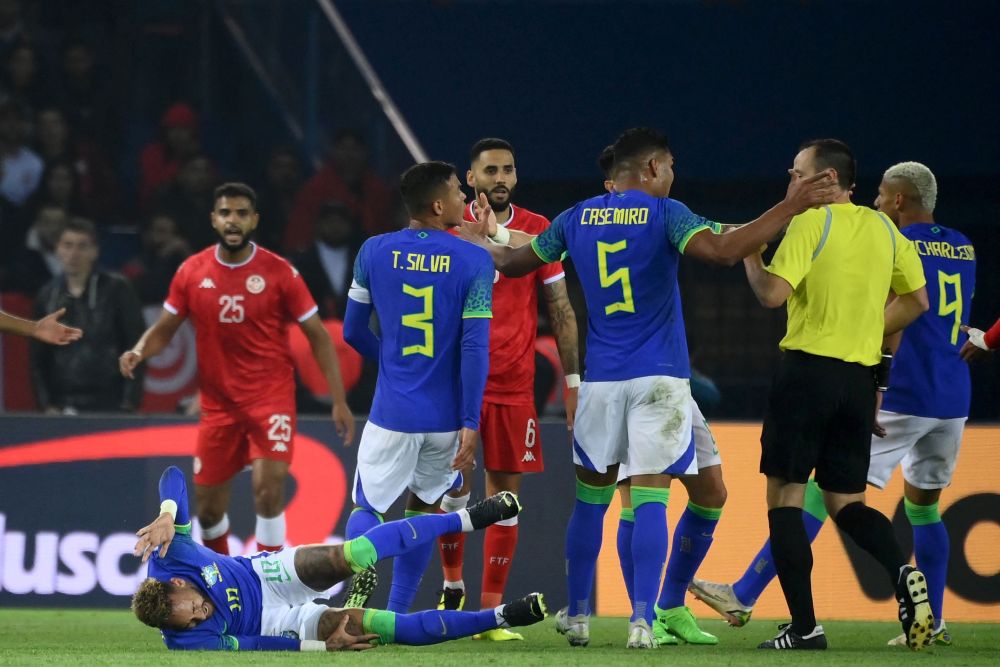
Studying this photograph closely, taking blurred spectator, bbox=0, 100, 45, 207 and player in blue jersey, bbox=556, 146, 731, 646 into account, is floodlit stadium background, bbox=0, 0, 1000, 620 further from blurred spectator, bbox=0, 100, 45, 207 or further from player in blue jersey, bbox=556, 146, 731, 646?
player in blue jersey, bbox=556, 146, 731, 646

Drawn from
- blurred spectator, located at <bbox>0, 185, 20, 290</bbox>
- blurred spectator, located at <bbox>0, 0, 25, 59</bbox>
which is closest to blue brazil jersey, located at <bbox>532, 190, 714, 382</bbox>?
blurred spectator, located at <bbox>0, 185, 20, 290</bbox>

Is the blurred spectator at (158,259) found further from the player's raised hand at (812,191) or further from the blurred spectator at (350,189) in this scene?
the player's raised hand at (812,191)

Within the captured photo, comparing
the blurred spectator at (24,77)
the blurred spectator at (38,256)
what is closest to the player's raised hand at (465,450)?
the blurred spectator at (38,256)

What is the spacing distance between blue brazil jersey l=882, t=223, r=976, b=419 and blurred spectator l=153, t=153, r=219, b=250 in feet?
20.8

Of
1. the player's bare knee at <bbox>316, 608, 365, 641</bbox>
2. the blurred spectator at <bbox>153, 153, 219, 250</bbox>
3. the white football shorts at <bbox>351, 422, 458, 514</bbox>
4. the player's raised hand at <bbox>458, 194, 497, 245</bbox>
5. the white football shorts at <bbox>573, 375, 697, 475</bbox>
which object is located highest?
the blurred spectator at <bbox>153, 153, 219, 250</bbox>

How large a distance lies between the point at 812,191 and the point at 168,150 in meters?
8.03

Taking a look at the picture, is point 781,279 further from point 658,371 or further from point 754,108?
point 754,108

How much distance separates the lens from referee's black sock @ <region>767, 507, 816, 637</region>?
20.7ft

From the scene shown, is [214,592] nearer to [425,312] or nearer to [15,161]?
[425,312]

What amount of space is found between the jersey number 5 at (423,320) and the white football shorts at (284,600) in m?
0.99

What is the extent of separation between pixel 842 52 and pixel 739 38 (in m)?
0.88

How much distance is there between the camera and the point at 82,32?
13352 millimetres

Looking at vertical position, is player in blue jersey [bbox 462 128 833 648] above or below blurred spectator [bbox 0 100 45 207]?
below

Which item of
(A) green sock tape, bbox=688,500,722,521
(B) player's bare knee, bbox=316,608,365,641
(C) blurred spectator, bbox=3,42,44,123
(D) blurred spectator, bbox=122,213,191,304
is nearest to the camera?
(B) player's bare knee, bbox=316,608,365,641
